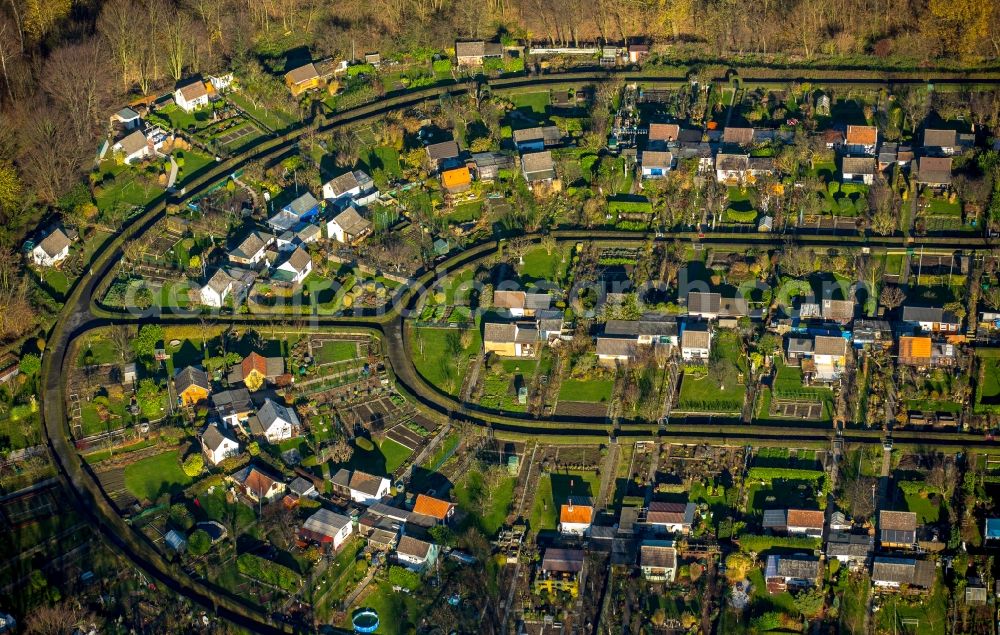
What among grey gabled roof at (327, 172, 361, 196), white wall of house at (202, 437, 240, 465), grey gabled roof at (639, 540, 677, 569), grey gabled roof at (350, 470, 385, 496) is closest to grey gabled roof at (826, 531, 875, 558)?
grey gabled roof at (639, 540, 677, 569)

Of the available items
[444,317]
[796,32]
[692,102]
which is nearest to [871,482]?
[444,317]

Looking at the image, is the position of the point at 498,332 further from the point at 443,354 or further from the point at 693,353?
the point at 693,353

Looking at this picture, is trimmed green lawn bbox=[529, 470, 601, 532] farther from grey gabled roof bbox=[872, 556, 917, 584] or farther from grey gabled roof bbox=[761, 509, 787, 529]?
grey gabled roof bbox=[872, 556, 917, 584]

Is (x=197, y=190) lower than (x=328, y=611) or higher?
higher

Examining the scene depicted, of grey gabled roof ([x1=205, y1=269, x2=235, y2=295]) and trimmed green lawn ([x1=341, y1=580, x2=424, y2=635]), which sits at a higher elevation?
grey gabled roof ([x1=205, y1=269, x2=235, y2=295])

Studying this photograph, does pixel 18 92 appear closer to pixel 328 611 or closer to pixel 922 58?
pixel 328 611

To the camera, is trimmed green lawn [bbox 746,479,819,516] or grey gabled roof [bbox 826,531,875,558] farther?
trimmed green lawn [bbox 746,479,819,516]
